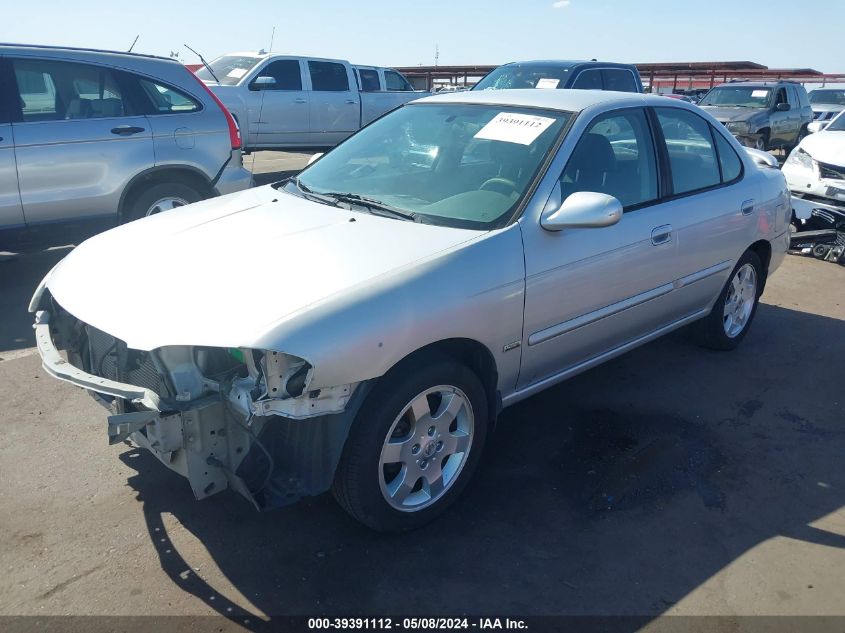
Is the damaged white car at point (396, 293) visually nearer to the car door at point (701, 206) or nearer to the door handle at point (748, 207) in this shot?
the car door at point (701, 206)

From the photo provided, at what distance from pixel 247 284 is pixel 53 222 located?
13.2ft

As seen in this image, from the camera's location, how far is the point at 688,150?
454cm

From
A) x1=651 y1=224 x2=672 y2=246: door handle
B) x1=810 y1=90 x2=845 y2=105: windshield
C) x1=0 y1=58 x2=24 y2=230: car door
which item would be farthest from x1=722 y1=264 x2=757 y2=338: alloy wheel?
x1=810 y1=90 x2=845 y2=105: windshield

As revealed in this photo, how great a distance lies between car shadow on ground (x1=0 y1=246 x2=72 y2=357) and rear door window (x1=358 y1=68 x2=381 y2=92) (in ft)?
28.1

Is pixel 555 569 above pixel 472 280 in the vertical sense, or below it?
below

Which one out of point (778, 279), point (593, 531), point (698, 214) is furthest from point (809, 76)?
point (593, 531)

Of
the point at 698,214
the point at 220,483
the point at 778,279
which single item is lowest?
the point at 778,279

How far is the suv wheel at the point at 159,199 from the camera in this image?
638 cm

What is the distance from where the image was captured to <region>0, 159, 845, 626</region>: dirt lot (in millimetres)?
2781

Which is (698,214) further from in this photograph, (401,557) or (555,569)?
(401,557)

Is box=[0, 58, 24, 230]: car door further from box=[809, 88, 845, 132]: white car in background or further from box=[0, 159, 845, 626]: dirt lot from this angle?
box=[809, 88, 845, 132]: white car in background

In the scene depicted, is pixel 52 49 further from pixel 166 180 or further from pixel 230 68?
pixel 230 68

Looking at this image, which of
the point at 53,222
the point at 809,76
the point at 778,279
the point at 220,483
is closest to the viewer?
the point at 220,483

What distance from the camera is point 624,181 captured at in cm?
397
